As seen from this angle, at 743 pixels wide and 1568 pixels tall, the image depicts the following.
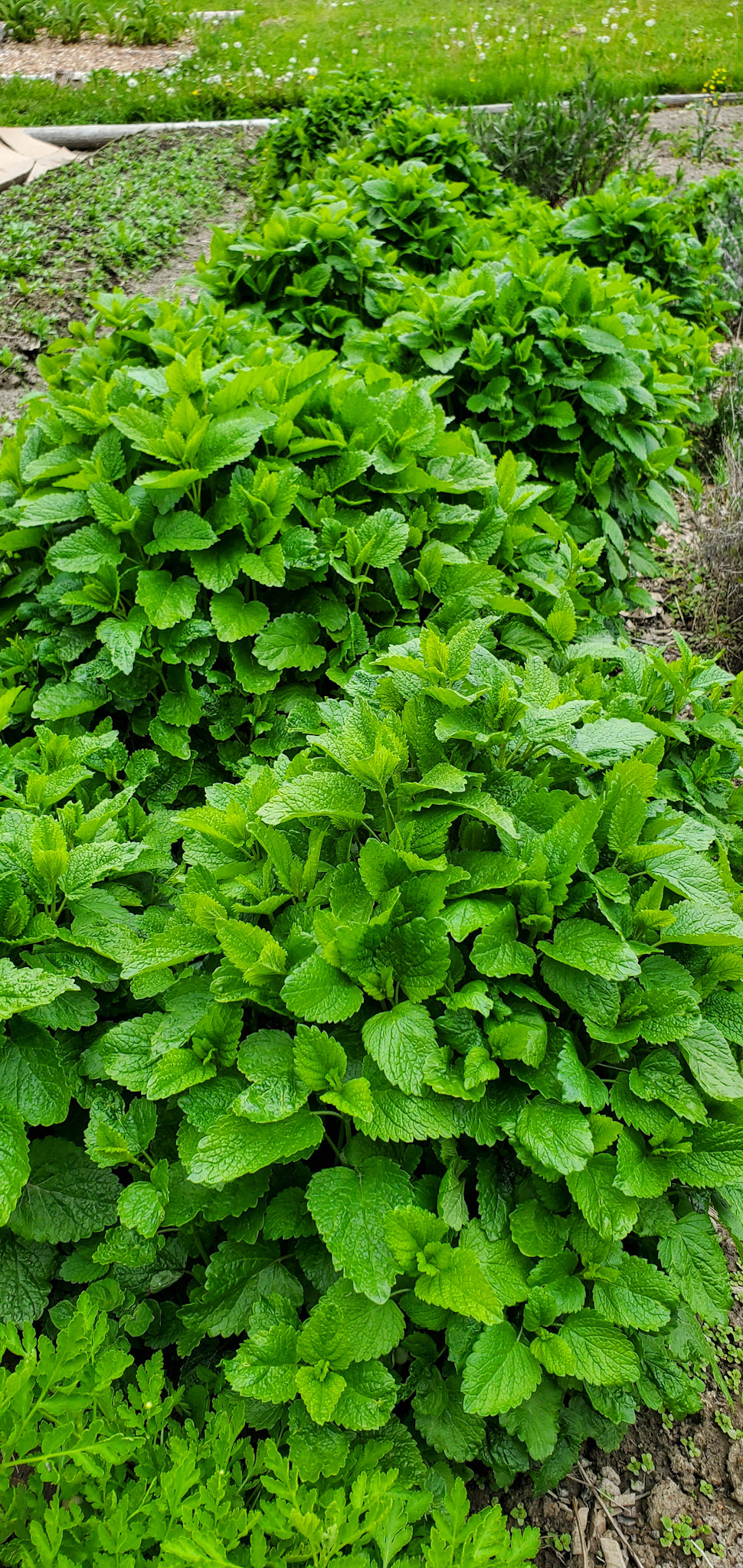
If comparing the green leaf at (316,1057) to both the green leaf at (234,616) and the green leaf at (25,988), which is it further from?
the green leaf at (234,616)

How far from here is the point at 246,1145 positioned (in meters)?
1.53

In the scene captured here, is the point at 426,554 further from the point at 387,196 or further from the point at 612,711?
the point at 387,196

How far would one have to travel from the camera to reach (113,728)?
2863 mm

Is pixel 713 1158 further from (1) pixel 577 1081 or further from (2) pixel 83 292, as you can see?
(2) pixel 83 292

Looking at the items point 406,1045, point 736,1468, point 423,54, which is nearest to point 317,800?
point 406,1045

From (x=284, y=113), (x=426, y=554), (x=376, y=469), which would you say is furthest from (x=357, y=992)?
(x=284, y=113)

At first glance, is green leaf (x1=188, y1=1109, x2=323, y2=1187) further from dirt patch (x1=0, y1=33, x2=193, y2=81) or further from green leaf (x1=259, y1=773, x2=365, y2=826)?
dirt patch (x1=0, y1=33, x2=193, y2=81)

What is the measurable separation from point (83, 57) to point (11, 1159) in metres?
12.5

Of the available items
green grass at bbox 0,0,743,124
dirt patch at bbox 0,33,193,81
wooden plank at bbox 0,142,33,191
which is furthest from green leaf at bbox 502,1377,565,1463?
dirt patch at bbox 0,33,193,81

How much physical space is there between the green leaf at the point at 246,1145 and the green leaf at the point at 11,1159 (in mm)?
293

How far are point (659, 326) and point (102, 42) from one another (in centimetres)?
981

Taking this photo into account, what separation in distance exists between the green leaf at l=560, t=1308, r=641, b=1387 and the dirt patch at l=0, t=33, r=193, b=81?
1175 cm

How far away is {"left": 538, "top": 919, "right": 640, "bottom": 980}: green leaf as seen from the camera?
62.7 inches

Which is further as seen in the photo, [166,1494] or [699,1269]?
[699,1269]
